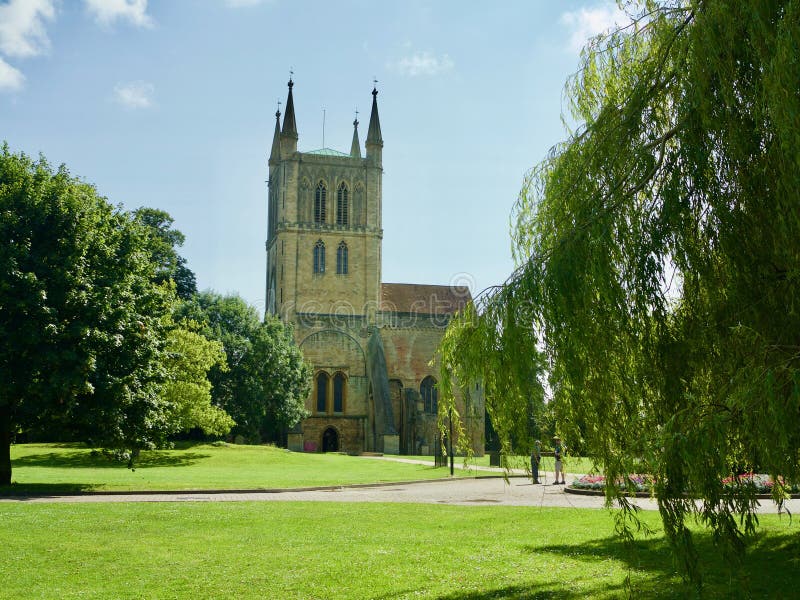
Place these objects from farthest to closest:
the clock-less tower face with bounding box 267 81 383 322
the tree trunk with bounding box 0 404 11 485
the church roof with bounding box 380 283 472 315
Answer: the church roof with bounding box 380 283 472 315, the clock-less tower face with bounding box 267 81 383 322, the tree trunk with bounding box 0 404 11 485

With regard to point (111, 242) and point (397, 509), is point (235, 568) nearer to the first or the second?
point (397, 509)

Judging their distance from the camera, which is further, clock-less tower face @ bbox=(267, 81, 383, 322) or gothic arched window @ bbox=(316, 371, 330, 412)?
clock-less tower face @ bbox=(267, 81, 383, 322)

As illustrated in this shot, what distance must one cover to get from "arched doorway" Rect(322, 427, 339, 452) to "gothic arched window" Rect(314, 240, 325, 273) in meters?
13.1

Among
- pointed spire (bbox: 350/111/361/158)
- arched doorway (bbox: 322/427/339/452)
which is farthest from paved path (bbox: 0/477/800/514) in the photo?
pointed spire (bbox: 350/111/361/158)

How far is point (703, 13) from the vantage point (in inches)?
293

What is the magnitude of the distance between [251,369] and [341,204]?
21128 millimetres

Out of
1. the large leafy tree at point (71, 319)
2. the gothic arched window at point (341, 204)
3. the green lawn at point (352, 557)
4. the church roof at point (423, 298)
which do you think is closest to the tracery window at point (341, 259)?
the gothic arched window at point (341, 204)

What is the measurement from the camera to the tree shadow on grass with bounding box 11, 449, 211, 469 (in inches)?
1340

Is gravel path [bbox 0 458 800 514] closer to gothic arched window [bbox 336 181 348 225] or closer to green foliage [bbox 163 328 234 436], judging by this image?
green foliage [bbox 163 328 234 436]

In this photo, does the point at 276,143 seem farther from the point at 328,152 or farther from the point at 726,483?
the point at 726,483

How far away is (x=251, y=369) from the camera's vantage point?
157 ft

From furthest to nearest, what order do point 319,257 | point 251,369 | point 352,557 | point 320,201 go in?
point 320,201 → point 319,257 → point 251,369 → point 352,557

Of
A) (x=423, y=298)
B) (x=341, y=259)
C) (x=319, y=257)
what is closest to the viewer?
(x=319, y=257)

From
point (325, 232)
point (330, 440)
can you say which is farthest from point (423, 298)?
point (330, 440)
